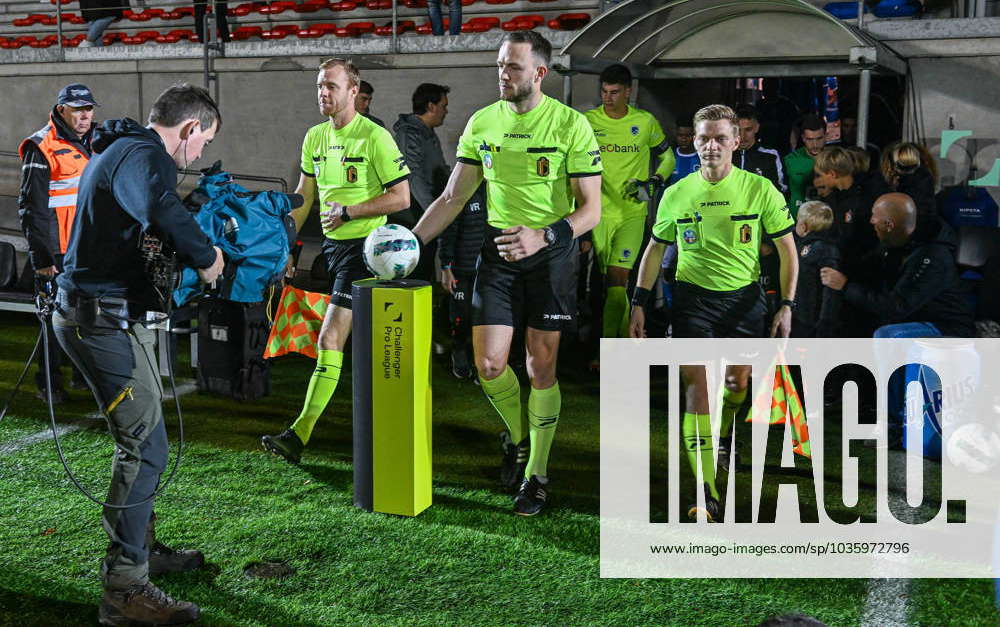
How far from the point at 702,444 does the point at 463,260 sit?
10.2ft

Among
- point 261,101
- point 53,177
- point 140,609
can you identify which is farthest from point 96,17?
point 140,609

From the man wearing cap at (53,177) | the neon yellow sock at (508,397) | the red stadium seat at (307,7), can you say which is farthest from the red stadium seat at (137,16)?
the neon yellow sock at (508,397)

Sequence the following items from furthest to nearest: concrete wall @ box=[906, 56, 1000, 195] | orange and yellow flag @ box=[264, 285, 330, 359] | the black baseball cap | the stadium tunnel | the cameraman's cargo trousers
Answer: concrete wall @ box=[906, 56, 1000, 195]
the stadium tunnel
orange and yellow flag @ box=[264, 285, 330, 359]
the black baseball cap
the cameraman's cargo trousers

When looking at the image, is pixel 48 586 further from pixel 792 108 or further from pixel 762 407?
pixel 792 108

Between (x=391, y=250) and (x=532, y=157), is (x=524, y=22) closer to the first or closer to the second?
(x=532, y=157)

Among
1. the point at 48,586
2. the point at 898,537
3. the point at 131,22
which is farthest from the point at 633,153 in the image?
the point at 131,22

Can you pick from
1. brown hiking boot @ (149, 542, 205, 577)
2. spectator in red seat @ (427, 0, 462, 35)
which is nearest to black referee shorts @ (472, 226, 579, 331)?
brown hiking boot @ (149, 542, 205, 577)

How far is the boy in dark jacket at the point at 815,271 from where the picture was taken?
6.27 meters

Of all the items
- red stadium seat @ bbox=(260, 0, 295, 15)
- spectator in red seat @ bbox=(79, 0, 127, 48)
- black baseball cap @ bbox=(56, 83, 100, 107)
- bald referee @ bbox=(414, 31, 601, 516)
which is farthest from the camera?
red stadium seat @ bbox=(260, 0, 295, 15)

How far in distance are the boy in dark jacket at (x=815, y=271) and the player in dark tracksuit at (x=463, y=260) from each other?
7.41ft

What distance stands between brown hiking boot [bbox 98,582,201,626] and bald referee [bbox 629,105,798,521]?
2415 millimetres

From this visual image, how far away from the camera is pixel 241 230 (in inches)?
→ 159

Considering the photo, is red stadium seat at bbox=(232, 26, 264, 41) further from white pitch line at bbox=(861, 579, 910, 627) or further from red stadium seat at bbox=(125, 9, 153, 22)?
white pitch line at bbox=(861, 579, 910, 627)

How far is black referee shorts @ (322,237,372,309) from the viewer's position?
561 centimetres
